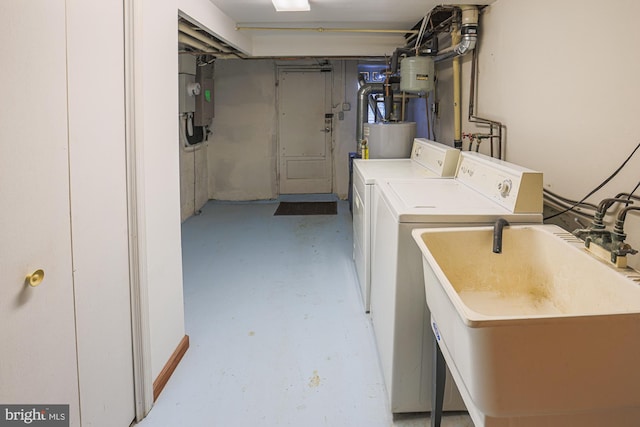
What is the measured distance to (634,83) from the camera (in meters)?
1.69

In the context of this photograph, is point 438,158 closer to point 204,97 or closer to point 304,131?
point 204,97

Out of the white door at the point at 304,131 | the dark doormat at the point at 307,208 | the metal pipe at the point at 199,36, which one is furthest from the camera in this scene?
the white door at the point at 304,131

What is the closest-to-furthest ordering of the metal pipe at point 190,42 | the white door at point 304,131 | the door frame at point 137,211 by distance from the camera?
the door frame at point 137,211 → the metal pipe at point 190,42 → the white door at point 304,131

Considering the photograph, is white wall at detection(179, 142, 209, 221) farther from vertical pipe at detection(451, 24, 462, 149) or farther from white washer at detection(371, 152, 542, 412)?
white washer at detection(371, 152, 542, 412)

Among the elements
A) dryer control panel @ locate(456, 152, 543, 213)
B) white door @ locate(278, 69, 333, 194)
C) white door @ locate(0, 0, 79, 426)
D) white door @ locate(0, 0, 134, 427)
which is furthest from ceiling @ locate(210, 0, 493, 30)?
white door @ locate(278, 69, 333, 194)

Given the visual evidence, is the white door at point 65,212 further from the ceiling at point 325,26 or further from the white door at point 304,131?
the white door at point 304,131

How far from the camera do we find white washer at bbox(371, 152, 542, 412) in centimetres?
187

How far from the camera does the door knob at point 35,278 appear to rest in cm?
128

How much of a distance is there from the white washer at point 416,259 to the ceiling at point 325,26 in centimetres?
173

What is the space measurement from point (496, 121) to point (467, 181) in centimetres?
67

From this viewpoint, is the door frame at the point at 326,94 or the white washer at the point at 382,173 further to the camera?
the door frame at the point at 326,94

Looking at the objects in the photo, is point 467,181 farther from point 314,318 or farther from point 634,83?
point 314,318

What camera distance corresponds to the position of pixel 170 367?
2328mm

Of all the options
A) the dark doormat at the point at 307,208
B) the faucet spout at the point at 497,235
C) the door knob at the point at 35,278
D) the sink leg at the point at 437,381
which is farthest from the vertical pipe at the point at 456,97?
the door knob at the point at 35,278
